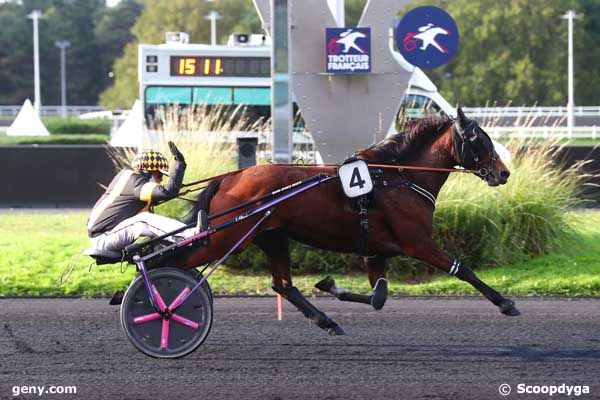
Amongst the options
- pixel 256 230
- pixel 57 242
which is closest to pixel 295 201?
pixel 256 230

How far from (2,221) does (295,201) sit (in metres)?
8.43

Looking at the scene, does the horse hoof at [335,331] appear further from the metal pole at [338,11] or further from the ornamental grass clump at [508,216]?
the metal pole at [338,11]

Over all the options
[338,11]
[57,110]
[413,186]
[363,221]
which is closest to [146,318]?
[363,221]

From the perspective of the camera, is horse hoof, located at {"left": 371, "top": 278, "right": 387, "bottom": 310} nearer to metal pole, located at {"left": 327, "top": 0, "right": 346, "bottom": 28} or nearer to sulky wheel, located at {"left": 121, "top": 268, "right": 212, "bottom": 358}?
sulky wheel, located at {"left": 121, "top": 268, "right": 212, "bottom": 358}

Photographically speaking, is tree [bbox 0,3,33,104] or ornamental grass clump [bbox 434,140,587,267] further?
tree [bbox 0,3,33,104]

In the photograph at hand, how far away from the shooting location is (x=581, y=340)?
288 inches

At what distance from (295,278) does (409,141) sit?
313 centimetres

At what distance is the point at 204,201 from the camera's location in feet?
23.5

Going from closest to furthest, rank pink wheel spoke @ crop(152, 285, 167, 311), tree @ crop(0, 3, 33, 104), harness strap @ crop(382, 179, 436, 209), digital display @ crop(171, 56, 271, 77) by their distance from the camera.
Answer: pink wheel spoke @ crop(152, 285, 167, 311) < harness strap @ crop(382, 179, 436, 209) < digital display @ crop(171, 56, 271, 77) < tree @ crop(0, 3, 33, 104)

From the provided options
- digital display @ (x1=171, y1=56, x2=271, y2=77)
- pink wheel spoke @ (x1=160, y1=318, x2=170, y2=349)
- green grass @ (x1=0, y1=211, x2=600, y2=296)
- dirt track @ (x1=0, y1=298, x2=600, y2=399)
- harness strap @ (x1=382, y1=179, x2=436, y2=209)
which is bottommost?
green grass @ (x1=0, y1=211, x2=600, y2=296)

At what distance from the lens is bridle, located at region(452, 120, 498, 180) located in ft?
24.1

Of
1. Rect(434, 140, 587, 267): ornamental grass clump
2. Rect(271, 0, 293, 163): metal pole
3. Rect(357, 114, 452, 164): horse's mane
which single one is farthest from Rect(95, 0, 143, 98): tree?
Rect(357, 114, 452, 164): horse's mane

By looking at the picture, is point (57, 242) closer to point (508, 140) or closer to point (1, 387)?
point (508, 140)

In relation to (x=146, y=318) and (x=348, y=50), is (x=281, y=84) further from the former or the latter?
(x=146, y=318)
